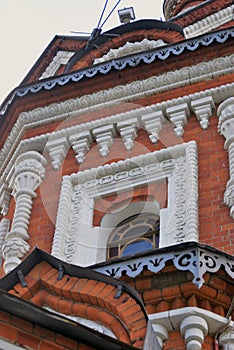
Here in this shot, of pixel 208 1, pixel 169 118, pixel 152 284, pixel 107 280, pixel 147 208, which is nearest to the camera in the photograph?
pixel 107 280

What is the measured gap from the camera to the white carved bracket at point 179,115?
10482 mm

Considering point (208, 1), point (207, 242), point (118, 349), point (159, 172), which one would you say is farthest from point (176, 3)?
point (118, 349)

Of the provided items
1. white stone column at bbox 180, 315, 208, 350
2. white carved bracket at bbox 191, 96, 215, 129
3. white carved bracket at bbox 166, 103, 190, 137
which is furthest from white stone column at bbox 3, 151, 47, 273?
white stone column at bbox 180, 315, 208, 350

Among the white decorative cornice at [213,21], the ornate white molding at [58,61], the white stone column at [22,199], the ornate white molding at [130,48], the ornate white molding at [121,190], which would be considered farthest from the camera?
the ornate white molding at [58,61]

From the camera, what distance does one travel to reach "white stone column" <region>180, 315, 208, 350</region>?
23.9 feet

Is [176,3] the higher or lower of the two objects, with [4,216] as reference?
higher

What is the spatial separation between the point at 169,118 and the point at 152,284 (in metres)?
3.09

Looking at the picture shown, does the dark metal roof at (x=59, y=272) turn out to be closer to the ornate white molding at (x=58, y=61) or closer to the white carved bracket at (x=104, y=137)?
the white carved bracket at (x=104, y=137)

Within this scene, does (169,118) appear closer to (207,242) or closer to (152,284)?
(207,242)

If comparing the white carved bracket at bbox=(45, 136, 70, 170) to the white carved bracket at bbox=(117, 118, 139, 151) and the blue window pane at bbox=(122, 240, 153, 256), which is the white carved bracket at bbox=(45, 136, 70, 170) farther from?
the blue window pane at bbox=(122, 240, 153, 256)

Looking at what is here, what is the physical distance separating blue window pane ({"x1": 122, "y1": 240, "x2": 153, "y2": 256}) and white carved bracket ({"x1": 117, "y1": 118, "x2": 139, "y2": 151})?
111 centimetres

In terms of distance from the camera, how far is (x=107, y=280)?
23.9 feet

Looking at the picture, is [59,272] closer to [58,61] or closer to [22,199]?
[22,199]

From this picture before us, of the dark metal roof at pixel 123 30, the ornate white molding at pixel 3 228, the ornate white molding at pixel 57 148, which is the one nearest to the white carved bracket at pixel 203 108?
the ornate white molding at pixel 57 148
